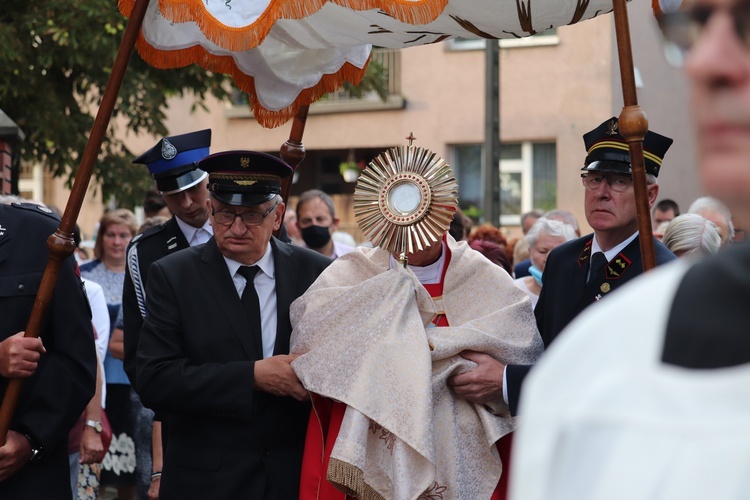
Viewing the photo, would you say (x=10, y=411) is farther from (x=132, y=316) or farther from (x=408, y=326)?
(x=408, y=326)

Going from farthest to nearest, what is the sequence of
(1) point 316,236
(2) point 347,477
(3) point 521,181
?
1. (3) point 521,181
2. (1) point 316,236
3. (2) point 347,477

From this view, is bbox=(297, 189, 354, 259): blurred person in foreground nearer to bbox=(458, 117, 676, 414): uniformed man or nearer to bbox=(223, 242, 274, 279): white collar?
bbox=(223, 242, 274, 279): white collar

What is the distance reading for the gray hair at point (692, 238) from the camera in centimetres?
475

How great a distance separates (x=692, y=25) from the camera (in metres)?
0.98

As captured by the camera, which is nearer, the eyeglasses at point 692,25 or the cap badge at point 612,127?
the eyeglasses at point 692,25

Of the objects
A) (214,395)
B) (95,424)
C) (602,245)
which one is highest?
(602,245)

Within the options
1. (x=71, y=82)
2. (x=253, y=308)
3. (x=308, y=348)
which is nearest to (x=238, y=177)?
A: (x=253, y=308)

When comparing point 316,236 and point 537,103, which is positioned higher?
point 537,103

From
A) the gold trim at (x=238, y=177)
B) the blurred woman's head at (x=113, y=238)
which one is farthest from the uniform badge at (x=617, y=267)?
the blurred woman's head at (x=113, y=238)

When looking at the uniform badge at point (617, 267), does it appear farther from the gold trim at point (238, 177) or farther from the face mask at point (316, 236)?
the face mask at point (316, 236)

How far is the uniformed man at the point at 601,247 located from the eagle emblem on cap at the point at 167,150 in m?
1.92

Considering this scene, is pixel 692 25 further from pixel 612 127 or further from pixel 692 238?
pixel 692 238

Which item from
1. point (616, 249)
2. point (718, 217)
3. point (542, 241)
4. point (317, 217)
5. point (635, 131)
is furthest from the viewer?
point (317, 217)

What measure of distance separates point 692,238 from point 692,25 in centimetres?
394
